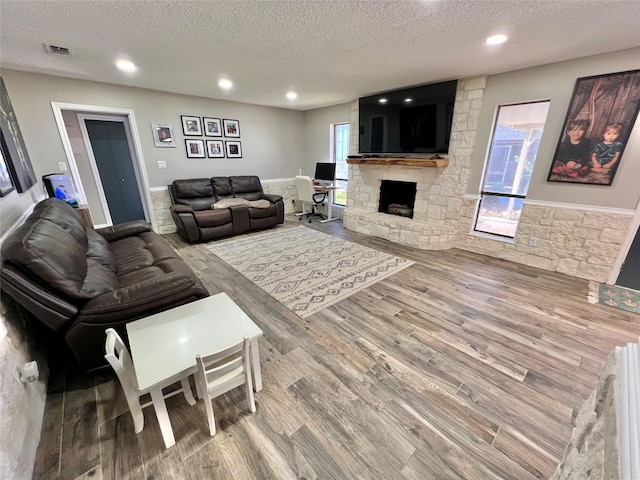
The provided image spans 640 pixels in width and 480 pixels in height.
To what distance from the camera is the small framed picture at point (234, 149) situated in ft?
16.8

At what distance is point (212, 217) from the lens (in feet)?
13.5

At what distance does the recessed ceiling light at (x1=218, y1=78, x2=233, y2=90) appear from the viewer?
3.50 meters

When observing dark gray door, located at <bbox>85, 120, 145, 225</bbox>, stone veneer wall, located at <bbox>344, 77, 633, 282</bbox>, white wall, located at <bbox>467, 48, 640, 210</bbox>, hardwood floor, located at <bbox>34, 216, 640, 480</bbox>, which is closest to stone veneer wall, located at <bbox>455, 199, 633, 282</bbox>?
stone veneer wall, located at <bbox>344, 77, 633, 282</bbox>

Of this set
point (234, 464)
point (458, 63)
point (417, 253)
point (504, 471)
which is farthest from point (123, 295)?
point (458, 63)

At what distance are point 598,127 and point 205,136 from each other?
5.55 metres

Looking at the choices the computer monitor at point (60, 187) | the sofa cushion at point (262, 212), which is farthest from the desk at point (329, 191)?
the computer monitor at point (60, 187)

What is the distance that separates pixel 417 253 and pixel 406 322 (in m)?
1.74

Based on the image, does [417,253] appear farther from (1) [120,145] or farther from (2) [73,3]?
(1) [120,145]

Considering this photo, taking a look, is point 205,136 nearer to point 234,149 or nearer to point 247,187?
point 234,149

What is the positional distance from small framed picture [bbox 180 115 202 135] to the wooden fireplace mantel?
113 inches

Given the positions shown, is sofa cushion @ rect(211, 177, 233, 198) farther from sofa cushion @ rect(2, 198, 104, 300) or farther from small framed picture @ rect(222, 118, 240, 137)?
sofa cushion @ rect(2, 198, 104, 300)

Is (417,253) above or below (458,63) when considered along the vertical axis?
below

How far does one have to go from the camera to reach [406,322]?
2199 mm

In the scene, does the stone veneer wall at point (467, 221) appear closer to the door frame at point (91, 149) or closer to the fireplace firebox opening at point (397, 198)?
the fireplace firebox opening at point (397, 198)
